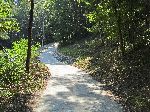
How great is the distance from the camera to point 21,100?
1661cm

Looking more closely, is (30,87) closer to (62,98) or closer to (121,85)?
(62,98)

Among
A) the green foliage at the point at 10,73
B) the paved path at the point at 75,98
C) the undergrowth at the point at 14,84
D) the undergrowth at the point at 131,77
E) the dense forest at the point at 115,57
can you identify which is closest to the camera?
the undergrowth at the point at 14,84

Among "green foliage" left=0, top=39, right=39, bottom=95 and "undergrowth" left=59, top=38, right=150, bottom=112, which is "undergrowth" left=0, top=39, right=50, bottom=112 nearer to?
"green foliage" left=0, top=39, right=39, bottom=95

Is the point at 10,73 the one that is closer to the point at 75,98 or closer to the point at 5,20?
the point at 5,20

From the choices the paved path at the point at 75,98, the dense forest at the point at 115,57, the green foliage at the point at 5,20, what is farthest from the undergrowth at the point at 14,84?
the green foliage at the point at 5,20

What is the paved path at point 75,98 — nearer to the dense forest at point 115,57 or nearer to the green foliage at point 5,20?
the dense forest at point 115,57

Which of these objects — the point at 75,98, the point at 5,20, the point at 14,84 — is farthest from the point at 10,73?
the point at 75,98

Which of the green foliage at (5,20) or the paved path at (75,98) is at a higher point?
the green foliage at (5,20)

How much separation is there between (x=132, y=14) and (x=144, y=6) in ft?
3.39

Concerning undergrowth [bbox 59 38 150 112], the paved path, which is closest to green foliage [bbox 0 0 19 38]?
the paved path

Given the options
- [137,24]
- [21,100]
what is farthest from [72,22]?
[21,100]

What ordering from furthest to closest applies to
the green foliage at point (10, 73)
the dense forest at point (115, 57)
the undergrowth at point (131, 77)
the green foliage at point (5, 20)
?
the green foliage at point (10, 73)
the dense forest at point (115, 57)
the undergrowth at point (131, 77)
the green foliage at point (5, 20)

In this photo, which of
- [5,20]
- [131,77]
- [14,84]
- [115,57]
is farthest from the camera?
[115,57]

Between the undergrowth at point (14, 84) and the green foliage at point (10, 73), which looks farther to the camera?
the green foliage at point (10, 73)
